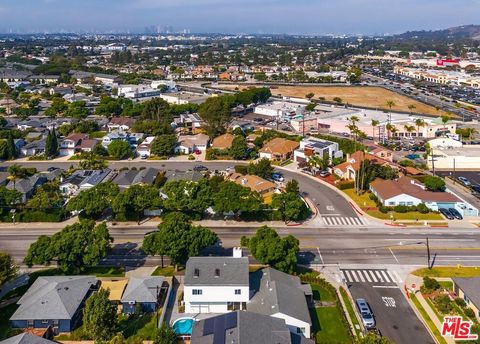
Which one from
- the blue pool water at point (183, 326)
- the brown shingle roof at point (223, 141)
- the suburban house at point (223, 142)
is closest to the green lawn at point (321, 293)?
the blue pool water at point (183, 326)

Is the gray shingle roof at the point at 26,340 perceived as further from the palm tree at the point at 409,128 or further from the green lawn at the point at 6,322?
the palm tree at the point at 409,128

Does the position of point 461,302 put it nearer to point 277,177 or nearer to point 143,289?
point 143,289

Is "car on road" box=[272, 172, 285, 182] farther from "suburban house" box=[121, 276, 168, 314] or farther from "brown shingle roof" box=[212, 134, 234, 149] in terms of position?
"suburban house" box=[121, 276, 168, 314]

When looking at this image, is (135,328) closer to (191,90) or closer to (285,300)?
(285,300)

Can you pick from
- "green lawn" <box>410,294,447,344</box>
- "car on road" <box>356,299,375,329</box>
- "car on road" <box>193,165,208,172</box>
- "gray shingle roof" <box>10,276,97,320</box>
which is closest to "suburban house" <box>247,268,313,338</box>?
"car on road" <box>356,299,375,329</box>

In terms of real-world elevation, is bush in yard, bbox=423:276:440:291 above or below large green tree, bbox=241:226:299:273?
below

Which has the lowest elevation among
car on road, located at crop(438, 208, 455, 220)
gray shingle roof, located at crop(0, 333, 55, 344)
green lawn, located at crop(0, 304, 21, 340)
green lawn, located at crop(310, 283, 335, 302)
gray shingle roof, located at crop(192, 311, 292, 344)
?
green lawn, located at crop(0, 304, 21, 340)

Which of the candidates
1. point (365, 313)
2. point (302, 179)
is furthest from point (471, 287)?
point (302, 179)
